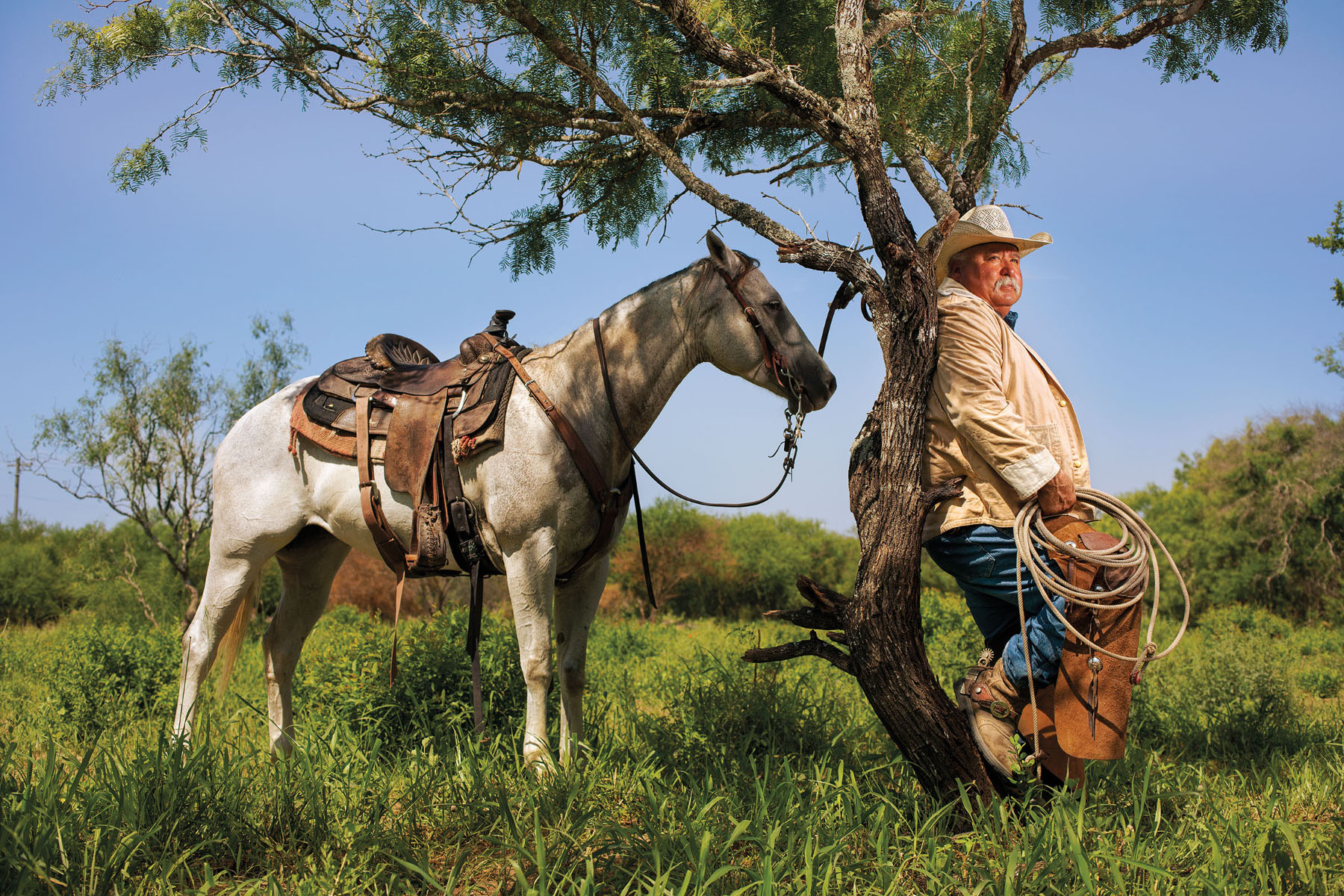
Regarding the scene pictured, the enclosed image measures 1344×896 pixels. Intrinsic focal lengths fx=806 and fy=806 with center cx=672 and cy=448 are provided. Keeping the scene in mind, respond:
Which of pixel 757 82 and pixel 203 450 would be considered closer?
pixel 757 82

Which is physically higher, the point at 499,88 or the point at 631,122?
the point at 499,88

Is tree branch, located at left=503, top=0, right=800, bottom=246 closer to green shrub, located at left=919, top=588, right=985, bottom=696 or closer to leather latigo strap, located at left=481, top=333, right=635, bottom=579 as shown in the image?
leather latigo strap, located at left=481, top=333, right=635, bottom=579

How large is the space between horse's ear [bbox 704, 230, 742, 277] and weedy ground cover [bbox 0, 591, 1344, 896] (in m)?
2.11

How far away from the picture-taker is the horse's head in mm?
3475

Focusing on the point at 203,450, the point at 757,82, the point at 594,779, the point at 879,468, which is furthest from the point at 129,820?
the point at 203,450

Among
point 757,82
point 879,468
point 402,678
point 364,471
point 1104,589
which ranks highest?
point 757,82

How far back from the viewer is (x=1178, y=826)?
9.93 feet

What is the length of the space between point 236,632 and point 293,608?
298 mm

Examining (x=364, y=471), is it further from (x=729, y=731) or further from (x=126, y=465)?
(x=126, y=465)

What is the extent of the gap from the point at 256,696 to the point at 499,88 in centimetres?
473

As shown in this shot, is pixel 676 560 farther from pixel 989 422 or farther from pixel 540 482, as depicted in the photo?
pixel 989 422

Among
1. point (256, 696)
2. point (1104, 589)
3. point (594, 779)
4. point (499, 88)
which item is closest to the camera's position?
point (1104, 589)

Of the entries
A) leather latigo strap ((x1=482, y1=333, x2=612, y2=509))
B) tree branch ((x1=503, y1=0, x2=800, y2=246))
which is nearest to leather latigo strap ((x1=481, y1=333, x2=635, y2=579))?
leather latigo strap ((x1=482, y1=333, x2=612, y2=509))

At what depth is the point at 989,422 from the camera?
2.89 m
